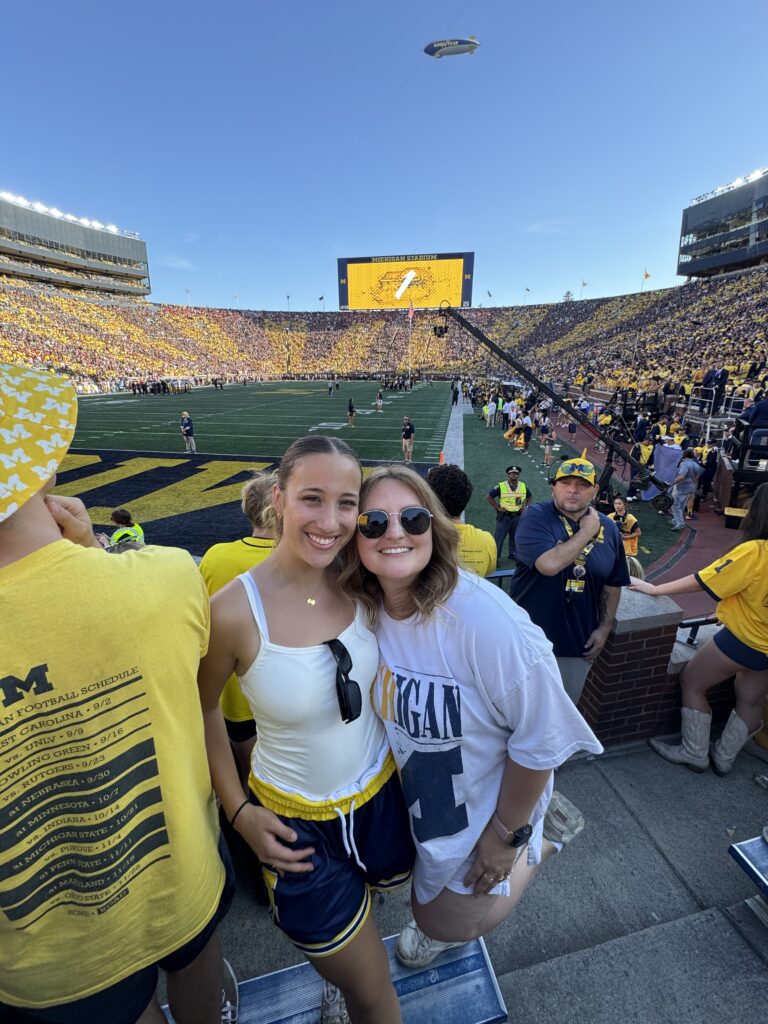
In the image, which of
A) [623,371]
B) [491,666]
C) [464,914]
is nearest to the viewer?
[491,666]

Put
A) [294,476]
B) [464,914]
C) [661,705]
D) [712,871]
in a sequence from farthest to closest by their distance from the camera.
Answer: [661,705] < [712,871] < [464,914] < [294,476]

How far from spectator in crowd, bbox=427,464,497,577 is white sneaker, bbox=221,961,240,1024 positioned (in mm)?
2240

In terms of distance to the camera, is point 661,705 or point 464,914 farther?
point 661,705

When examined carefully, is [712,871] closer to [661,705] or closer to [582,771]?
[582,771]

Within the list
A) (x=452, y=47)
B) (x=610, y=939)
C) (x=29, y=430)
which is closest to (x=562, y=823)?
(x=610, y=939)

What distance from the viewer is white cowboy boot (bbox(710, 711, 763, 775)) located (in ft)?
9.55

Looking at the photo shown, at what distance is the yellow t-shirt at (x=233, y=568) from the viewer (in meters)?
2.41

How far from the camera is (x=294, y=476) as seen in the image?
158 cm

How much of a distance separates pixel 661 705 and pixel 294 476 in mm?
3081

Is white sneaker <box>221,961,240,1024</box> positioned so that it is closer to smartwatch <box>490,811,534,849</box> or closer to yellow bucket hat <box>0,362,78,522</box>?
smartwatch <box>490,811,534,849</box>

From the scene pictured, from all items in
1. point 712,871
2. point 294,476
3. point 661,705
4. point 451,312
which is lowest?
point 712,871

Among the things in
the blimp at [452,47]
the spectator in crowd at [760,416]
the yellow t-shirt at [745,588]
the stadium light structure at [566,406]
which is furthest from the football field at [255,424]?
the blimp at [452,47]

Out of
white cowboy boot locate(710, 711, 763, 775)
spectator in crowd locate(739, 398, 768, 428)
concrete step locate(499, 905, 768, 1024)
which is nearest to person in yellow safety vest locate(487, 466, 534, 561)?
white cowboy boot locate(710, 711, 763, 775)

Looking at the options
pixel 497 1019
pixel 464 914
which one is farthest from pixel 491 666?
pixel 497 1019
